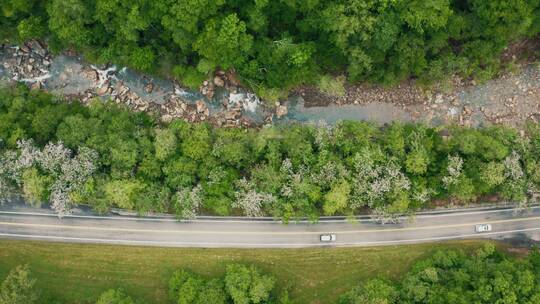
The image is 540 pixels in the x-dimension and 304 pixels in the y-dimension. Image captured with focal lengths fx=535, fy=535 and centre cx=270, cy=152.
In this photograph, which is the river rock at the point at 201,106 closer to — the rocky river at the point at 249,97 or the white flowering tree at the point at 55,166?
the rocky river at the point at 249,97

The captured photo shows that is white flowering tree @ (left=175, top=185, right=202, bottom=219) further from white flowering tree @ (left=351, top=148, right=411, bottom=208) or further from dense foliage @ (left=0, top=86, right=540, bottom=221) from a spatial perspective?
white flowering tree @ (left=351, top=148, right=411, bottom=208)

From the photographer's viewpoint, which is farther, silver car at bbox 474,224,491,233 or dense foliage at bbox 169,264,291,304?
silver car at bbox 474,224,491,233

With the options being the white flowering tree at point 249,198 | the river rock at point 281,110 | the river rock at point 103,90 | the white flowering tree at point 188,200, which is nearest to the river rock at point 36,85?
the river rock at point 103,90

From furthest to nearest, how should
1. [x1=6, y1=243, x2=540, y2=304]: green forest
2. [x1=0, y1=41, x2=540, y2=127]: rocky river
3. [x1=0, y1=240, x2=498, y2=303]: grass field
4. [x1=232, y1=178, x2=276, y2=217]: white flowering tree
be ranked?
1. [x1=0, y1=41, x2=540, y2=127]: rocky river
2. [x1=0, y1=240, x2=498, y2=303]: grass field
3. [x1=232, y1=178, x2=276, y2=217]: white flowering tree
4. [x1=6, y1=243, x2=540, y2=304]: green forest

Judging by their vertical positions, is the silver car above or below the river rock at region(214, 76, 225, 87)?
below

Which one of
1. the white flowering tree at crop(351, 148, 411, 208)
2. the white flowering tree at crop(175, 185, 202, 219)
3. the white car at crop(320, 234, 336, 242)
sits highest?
the white flowering tree at crop(351, 148, 411, 208)

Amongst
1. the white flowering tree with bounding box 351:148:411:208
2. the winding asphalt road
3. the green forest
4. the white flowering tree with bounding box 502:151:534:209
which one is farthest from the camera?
the winding asphalt road

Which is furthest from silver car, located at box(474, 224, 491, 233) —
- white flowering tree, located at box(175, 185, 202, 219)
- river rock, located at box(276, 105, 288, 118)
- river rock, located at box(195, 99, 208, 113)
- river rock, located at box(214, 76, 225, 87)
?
river rock, located at box(195, 99, 208, 113)
